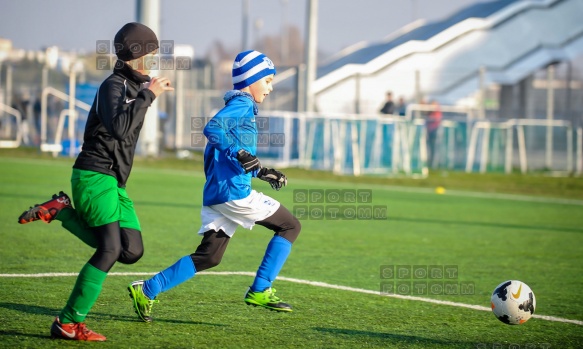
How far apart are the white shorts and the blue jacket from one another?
0.04m

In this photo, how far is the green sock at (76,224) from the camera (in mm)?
5711

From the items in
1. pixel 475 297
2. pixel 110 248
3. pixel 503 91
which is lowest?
pixel 475 297

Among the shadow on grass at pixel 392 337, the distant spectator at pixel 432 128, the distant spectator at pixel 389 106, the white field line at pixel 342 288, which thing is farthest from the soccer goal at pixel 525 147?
the shadow on grass at pixel 392 337

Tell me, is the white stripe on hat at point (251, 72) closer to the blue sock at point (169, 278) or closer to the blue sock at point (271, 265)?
the blue sock at point (271, 265)

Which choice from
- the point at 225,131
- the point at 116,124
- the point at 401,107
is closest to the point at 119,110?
the point at 116,124

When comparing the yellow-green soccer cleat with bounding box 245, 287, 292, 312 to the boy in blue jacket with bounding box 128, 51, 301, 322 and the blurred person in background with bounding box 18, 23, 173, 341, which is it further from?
the blurred person in background with bounding box 18, 23, 173, 341

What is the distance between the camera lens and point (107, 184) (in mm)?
5645

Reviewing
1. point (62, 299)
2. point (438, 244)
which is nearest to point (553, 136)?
point (438, 244)

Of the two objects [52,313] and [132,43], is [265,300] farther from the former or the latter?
[132,43]

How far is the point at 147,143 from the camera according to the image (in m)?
26.2

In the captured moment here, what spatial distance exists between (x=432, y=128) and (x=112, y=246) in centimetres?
2245

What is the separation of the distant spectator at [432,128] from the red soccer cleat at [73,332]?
2209cm

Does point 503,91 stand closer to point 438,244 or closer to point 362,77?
point 362,77

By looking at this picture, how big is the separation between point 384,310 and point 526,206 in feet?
35.1
